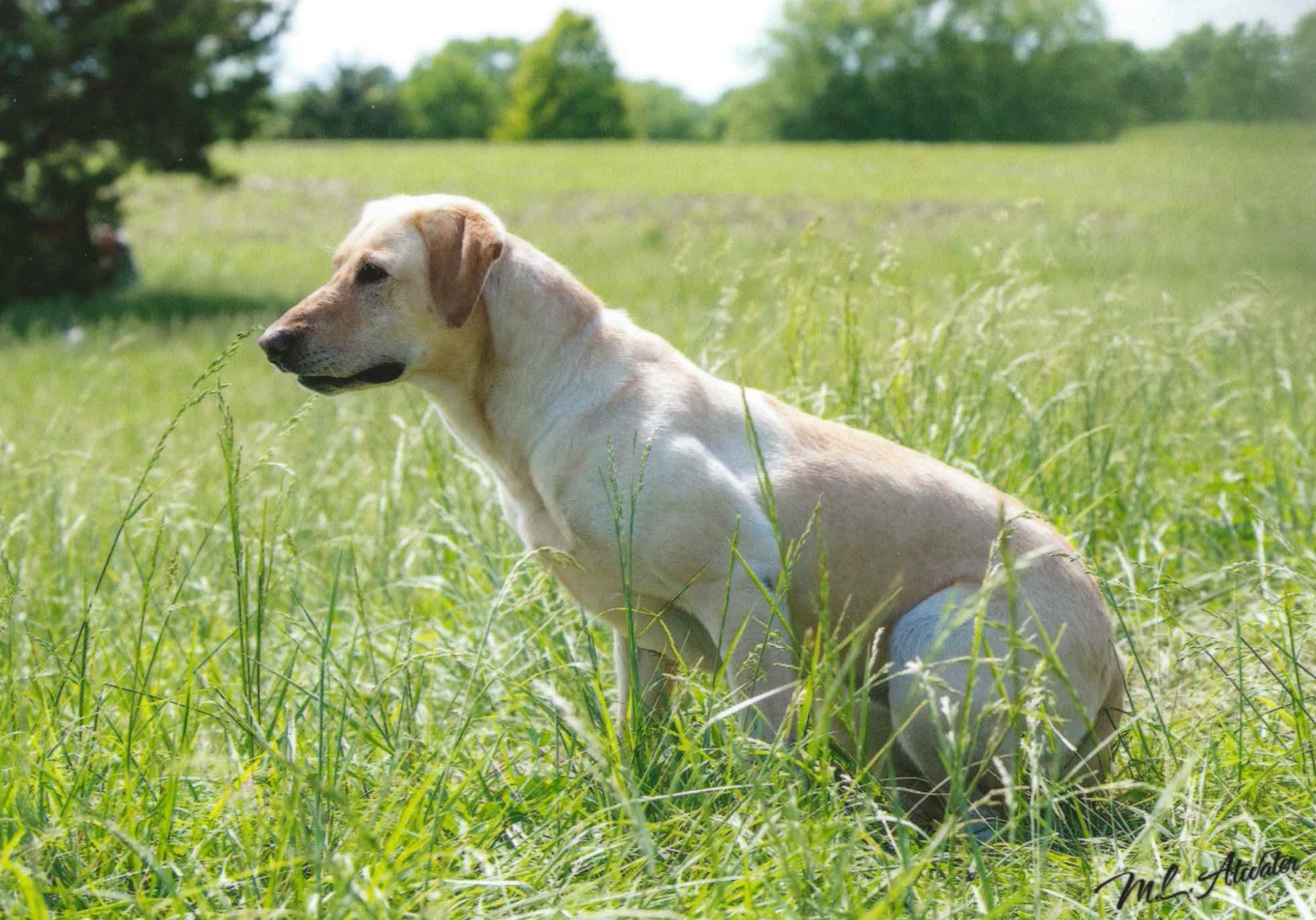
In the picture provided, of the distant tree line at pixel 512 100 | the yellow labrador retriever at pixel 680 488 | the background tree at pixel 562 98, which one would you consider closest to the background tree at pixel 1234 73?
the yellow labrador retriever at pixel 680 488

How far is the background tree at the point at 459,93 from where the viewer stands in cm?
3800

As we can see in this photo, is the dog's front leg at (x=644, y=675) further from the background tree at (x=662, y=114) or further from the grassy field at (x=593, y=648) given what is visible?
the background tree at (x=662, y=114)

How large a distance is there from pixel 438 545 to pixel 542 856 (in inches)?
73.4

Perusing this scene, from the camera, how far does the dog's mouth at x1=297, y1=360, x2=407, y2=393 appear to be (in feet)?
8.68

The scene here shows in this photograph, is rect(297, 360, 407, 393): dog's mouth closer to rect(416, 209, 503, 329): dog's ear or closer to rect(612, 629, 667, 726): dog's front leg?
rect(416, 209, 503, 329): dog's ear

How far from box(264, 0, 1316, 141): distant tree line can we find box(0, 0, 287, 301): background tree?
134 cm

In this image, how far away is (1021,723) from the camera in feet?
7.46

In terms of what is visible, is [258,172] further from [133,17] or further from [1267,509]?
[1267,509]

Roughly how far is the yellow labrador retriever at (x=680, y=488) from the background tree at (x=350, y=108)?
127 ft

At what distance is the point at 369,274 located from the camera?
2.66 metres

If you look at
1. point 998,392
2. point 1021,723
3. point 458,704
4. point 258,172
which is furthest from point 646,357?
point 258,172
